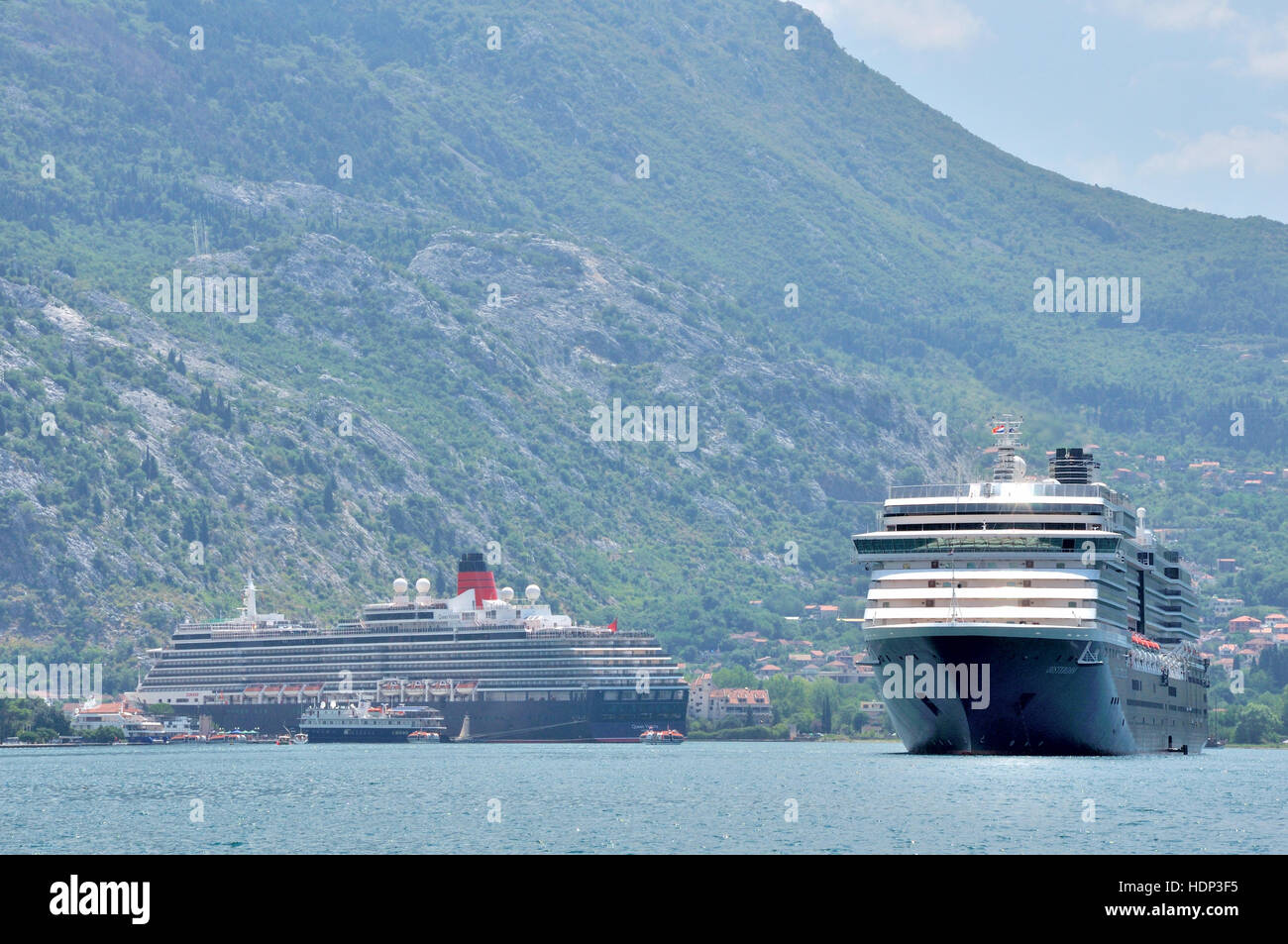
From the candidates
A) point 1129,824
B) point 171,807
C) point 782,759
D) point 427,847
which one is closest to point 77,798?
point 171,807

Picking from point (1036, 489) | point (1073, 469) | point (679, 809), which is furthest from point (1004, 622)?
point (679, 809)

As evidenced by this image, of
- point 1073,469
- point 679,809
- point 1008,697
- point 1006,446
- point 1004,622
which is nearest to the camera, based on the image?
point 679,809

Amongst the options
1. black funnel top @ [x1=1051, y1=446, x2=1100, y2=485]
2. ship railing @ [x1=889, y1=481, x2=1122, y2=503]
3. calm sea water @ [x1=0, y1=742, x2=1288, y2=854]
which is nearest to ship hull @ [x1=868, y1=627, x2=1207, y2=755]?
calm sea water @ [x1=0, y1=742, x2=1288, y2=854]

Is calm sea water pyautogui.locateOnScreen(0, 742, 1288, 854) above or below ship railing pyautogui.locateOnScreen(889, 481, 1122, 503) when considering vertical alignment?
below

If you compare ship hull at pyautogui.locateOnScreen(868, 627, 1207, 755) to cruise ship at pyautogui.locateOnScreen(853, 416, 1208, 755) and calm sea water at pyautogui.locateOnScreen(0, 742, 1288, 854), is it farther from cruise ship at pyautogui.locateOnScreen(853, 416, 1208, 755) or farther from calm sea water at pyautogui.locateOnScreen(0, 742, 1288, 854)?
calm sea water at pyautogui.locateOnScreen(0, 742, 1288, 854)

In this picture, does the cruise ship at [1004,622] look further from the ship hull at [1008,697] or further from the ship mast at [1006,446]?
the ship mast at [1006,446]

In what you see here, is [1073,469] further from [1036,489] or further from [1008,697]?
[1008,697]
